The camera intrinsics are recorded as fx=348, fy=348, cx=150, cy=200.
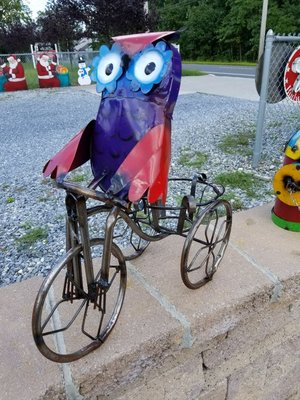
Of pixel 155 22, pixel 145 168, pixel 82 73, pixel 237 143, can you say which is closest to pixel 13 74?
pixel 82 73

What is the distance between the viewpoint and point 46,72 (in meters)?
9.38

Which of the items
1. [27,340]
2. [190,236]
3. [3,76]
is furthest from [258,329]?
[3,76]

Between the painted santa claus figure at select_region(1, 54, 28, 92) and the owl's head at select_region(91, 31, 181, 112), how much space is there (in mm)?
9121

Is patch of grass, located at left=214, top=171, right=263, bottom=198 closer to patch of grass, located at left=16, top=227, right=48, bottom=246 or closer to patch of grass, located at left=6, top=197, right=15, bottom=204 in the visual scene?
patch of grass, located at left=16, top=227, right=48, bottom=246

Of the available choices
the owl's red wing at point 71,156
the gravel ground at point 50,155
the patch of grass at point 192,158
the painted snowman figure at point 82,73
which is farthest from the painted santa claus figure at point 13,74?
the owl's red wing at point 71,156

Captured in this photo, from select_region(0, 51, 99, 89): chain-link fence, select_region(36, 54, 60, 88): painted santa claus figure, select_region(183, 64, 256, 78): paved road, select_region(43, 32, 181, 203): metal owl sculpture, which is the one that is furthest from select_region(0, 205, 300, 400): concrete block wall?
select_region(183, 64, 256, 78): paved road

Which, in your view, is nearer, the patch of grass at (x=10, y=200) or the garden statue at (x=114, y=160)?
the garden statue at (x=114, y=160)

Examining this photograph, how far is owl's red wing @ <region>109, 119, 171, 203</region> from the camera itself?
82 cm

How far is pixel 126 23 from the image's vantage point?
41.3ft

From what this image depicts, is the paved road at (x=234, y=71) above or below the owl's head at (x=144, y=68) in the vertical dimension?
below

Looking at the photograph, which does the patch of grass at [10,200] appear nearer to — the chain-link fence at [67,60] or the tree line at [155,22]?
the chain-link fence at [67,60]

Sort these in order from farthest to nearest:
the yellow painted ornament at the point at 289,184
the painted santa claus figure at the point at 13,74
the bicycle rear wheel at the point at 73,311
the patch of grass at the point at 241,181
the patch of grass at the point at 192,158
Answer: the painted santa claus figure at the point at 13,74 → the patch of grass at the point at 192,158 → the patch of grass at the point at 241,181 → the yellow painted ornament at the point at 289,184 → the bicycle rear wheel at the point at 73,311

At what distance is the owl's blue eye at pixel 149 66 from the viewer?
32.9 inches

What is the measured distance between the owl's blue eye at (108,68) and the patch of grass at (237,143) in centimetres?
236
